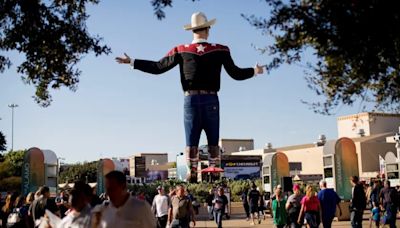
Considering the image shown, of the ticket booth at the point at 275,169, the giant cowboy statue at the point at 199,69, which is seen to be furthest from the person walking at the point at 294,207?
the giant cowboy statue at the point at 199,69

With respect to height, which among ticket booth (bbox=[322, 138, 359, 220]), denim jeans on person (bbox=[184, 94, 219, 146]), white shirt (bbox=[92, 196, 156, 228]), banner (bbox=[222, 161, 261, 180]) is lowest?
white shirt (bbox=[92, 196, 156, 228])

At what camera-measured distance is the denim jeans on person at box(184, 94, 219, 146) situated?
35.1 meters

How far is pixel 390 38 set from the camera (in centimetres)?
645

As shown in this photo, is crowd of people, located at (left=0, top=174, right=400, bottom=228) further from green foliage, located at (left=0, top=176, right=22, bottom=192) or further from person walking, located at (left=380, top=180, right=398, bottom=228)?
green foliage, located at (left=0, top=176, right=22, bottom=192)

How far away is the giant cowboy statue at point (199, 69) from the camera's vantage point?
34094mm

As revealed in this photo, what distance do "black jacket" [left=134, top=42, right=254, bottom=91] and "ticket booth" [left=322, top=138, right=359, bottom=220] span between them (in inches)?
396

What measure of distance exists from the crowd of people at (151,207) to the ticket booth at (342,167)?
3.24 meters

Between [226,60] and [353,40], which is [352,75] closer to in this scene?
[353,40]

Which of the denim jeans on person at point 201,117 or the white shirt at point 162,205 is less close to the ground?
the denim jeans on person at point 201,117

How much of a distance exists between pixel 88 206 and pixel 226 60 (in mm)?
28546

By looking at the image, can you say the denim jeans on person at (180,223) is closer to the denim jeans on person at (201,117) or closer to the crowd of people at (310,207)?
the crowd of people at (310,207)

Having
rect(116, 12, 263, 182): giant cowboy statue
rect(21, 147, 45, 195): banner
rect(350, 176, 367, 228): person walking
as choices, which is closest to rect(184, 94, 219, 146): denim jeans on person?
rect(116, 12, 263, 182): giant cowboy statue

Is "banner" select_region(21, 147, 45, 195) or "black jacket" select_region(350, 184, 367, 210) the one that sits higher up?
"banner" select_region(21, 147, 45, 195)

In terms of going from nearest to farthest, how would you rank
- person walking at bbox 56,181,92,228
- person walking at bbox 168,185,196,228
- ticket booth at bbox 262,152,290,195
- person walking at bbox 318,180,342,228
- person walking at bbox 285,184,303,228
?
person walking at bbox 56,181,92,228 < person walking at bbox 285,184,303,228 < person walking at bbox 168,185,196,228 < person walking at bbox 318,180,342,228 < ticket booth at bbox 262,152,290,195
